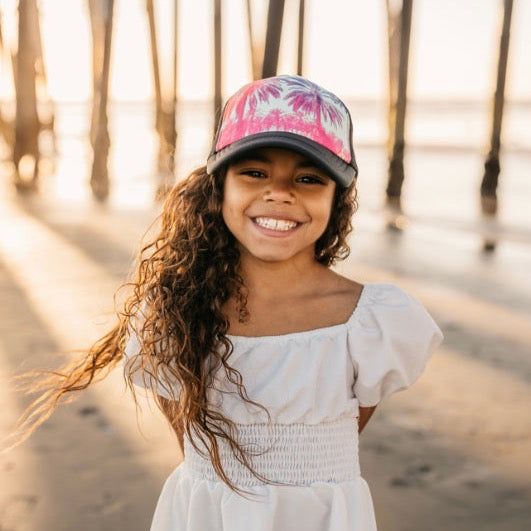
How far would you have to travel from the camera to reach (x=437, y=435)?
2.86m

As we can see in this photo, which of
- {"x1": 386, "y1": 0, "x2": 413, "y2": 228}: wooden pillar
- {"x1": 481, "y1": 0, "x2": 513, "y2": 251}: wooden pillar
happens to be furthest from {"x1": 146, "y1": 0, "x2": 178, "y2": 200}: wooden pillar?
{"x1": 481, "y1": 0, "x2": 513, "y2": 251}: wooden pillar

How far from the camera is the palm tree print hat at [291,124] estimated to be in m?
1.43

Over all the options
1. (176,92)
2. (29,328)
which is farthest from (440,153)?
(29,328)

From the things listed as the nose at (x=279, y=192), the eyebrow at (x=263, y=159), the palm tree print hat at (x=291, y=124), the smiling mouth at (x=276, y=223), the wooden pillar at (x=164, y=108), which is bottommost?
the wooden pillar at (x=164, y=108)

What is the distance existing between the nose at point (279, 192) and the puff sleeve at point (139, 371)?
395 mm

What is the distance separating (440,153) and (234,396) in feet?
56.5

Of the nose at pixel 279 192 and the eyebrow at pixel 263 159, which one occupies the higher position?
the eyebrow at pixel 263 159

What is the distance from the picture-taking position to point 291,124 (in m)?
1.44

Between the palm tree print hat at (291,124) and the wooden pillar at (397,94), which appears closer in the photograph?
the palm tree print hat at (291,124)

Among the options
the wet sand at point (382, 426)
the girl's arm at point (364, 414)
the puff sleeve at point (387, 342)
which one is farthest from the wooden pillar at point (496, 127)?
the puff sleeve at point (387, 342)

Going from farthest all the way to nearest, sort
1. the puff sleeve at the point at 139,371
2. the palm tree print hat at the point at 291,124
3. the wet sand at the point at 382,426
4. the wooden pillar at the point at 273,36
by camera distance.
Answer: the wooden pillar at the point at 273,36 < the wet sand at the point at 382,426 < the puff sleeve at the point at 139,371 < the palm tree print hat at the point at 291,124

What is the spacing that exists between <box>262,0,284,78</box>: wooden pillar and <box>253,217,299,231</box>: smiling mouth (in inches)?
81.9

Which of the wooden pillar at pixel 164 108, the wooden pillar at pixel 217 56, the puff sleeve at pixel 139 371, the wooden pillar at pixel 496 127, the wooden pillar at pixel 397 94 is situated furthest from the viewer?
the wooden pillar at pixel 164 108

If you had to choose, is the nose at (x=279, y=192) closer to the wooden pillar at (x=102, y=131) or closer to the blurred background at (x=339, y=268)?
the blurred background at (x=339, y=268)
